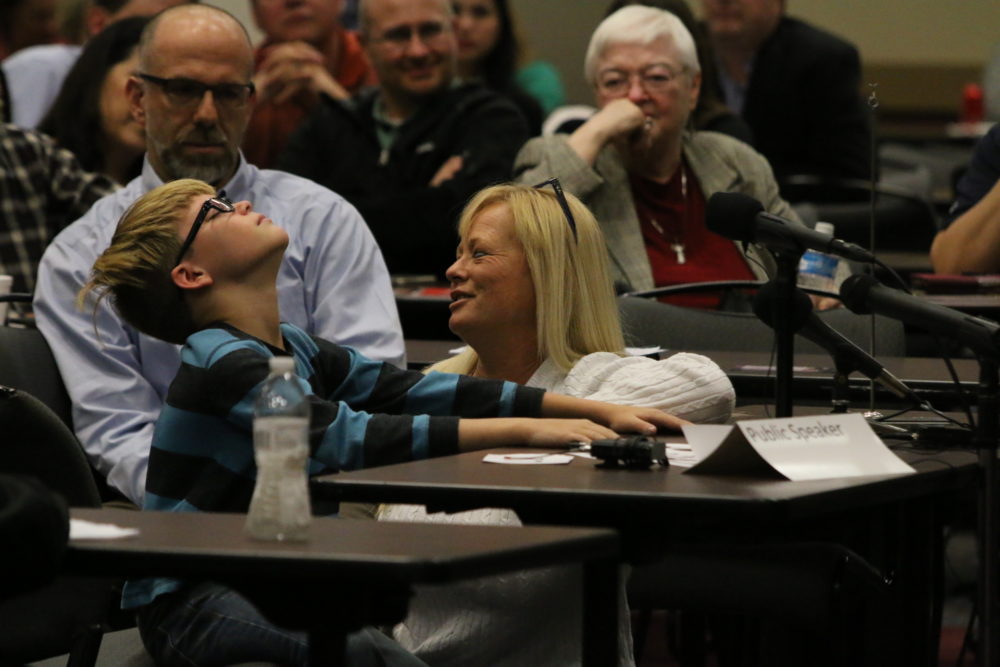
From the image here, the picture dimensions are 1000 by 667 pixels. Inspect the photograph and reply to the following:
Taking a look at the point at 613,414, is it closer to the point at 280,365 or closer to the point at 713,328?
the point at 280,365

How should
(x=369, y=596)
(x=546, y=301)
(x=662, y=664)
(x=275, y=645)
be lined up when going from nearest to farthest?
1. (x=369, y=596)
2. (x=275, y=645)
3. (x=546, y=301)
4. (x=662, y=664)

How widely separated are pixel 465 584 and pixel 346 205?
1337mm

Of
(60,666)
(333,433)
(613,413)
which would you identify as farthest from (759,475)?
(60,666)

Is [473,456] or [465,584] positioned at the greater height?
[473,456]

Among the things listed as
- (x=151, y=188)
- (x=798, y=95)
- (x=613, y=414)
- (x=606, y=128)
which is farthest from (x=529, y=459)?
(x=798, y=95)

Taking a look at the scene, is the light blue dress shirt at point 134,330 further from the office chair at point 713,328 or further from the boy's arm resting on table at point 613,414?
the boy's arm resting on table at point 613,414

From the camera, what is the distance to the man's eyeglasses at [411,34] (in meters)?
5.11

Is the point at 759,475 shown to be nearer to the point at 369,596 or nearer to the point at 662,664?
the point at 369,596

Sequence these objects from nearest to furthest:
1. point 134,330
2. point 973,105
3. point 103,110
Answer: point 134,330, point 103,110, point 973,105

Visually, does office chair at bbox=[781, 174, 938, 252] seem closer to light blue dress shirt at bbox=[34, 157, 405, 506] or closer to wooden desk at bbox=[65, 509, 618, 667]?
light blue dress shirt at bbox=[34, 157, 405, 506]

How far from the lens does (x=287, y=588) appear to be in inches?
69.5

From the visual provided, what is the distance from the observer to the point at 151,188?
3625 mm

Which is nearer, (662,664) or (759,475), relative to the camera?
(759,475)

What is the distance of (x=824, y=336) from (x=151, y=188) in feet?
5.52
